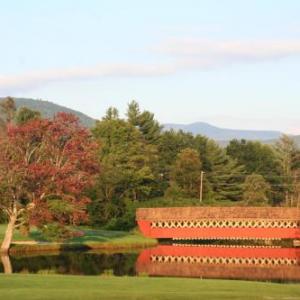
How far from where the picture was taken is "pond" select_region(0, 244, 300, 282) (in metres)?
34.4

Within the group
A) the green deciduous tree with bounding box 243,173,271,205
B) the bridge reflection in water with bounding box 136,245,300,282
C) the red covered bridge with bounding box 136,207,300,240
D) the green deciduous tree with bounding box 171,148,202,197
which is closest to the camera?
the bridge reflection in water with bounding box 136,245,300,282

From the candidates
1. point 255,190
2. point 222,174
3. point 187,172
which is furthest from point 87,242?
point 222,174

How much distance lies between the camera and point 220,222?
2247 inches

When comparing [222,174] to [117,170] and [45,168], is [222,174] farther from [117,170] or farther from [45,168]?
[45,168]

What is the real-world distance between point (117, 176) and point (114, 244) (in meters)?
17.1

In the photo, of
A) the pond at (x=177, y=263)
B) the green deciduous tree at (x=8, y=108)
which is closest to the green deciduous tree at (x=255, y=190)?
the pond at (x=177, y=263)

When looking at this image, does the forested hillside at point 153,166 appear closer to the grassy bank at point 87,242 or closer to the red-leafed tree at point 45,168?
the red-leafed tree at point 45,168

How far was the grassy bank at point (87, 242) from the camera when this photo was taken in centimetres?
4591

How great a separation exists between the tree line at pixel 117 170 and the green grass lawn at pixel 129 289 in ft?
53.3

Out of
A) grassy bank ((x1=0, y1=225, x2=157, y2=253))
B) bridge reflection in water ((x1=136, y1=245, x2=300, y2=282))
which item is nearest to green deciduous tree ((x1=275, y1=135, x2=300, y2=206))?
grassy bank ((x1=0, y1=225, x2=157, y2=253))

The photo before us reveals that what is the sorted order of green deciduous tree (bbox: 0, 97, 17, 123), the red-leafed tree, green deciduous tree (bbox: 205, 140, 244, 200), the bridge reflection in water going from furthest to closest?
green deciduous tree (bbox: 0, 97, 17, 123) < green deciduous tree (bbox: 205, 140, 244, 200) < the red-leafed tree < the bridge reflection in water

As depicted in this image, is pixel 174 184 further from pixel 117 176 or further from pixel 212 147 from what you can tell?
pixel 212 147

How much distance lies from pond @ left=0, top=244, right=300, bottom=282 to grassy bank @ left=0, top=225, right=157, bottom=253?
6.22ft

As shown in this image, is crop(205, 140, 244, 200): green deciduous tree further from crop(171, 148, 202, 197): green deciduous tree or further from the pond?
the pond
